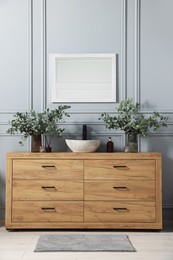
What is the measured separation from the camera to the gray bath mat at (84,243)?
3160 millimetres

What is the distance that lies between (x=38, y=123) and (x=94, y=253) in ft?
4.49

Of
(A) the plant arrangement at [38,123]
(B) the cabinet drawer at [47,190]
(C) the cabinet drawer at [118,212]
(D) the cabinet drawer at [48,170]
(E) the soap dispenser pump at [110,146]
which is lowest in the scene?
(C) the cabinet drawer at [118,212]

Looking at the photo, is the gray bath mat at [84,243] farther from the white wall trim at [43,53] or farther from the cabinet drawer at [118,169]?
the white wall trim at [43,53]

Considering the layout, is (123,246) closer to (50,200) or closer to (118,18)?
(50,200)

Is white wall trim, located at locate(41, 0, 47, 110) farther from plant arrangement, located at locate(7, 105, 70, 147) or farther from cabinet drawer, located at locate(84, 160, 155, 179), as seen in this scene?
cabinet drawer, located at locate(84, 160, 155, 179)

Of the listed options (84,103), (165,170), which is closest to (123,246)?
(165,170)

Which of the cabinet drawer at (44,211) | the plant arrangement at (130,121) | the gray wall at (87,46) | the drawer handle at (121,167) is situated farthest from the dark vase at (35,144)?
the drawer handle at (121,167)

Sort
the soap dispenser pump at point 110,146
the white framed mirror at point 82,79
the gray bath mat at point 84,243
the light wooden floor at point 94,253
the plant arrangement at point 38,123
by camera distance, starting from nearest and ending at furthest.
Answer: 1. the light wooden floor at point 94,253
2. the gray bath mat at point 84,243
3. the plant arrangement at point 38,123
4. the soap dispenser pump at point 110,146
5. the white framed mirror at point 82,79

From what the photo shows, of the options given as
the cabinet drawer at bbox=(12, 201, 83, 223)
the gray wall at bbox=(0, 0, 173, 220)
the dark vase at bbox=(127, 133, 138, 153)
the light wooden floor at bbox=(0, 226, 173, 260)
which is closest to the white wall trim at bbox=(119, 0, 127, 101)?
the gray wall at bbox=(0, 0, 173, 220)

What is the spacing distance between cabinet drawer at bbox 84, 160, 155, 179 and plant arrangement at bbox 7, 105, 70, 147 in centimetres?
48

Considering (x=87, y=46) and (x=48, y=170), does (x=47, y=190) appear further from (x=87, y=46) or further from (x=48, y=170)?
(x=87, y=46)

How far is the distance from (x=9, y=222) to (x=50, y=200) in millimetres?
396

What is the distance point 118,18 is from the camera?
4285 millimetres

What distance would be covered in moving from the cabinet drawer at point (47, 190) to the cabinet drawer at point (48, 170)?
5 centimetres
